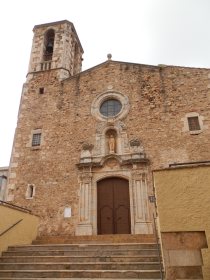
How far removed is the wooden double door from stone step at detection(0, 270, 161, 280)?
466cm

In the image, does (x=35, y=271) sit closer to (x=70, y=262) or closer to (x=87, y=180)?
(x=70, y=262)

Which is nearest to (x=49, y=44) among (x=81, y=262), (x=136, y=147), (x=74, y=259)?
(x=136, y=147)

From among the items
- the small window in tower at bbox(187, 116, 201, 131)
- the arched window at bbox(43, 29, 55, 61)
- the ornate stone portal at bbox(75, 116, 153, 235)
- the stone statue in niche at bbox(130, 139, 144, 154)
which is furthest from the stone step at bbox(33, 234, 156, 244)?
the arched window at bbox(43, 29, 55, 61)

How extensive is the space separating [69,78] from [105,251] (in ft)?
30.7

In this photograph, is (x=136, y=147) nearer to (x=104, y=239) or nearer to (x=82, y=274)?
(x=104, y=239)

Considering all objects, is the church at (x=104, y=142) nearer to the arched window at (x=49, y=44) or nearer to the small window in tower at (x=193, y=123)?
the small window in tower at (x=193, y=123)

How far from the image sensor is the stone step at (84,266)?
533 cm

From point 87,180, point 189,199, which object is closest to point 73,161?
point 87,180

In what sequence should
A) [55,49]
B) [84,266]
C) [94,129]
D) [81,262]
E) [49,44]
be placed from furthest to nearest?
[49,44]
[55,49]
[94,129]
[81,262]
[84,266]

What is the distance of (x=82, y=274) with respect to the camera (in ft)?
17.2

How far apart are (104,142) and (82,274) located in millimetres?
6591

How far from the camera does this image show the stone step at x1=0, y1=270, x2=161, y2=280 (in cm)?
500

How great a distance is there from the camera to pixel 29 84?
543 inches

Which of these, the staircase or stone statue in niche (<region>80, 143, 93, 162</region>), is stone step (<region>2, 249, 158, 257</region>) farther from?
stone statue in niche (<region>80, 143, 93, 162</region>)
